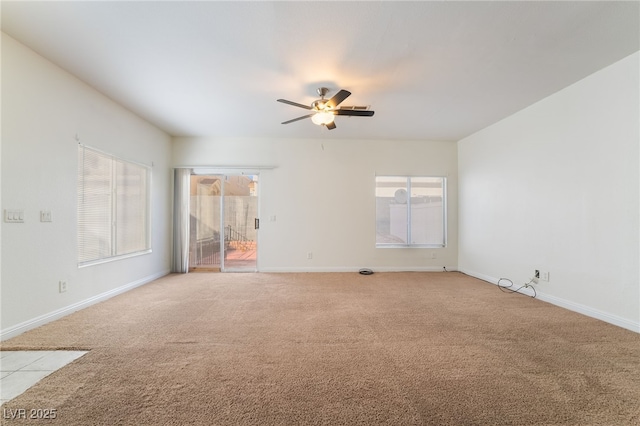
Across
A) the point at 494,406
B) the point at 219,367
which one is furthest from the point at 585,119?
the point at 219,367

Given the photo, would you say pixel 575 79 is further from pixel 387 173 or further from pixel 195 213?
pixel 195 213

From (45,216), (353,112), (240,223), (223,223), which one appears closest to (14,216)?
(45,216)

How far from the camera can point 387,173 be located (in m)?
5.24

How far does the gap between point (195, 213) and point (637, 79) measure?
6382mm

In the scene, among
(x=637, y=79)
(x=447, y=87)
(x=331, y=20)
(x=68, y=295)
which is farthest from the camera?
(x=447, y=87)

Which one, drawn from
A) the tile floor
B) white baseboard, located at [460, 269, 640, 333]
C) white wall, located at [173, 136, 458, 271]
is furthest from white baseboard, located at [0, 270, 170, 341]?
white baseboard, located at [460, 269, 640, 333]

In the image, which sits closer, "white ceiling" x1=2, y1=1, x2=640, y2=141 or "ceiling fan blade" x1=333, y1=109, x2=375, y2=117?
"white ceiling" x1=2, y1=1, x2=640, y2=141

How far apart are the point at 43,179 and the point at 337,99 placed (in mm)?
3181

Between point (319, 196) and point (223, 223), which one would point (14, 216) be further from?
point (319, 196)

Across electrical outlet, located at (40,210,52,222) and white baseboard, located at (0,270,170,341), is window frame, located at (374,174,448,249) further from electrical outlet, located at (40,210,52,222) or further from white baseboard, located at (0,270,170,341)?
electrical outlet, located at (40,210,52,222)

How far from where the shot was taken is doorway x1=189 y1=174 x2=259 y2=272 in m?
5.09

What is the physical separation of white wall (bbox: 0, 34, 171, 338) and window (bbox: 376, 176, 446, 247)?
466 centimetres

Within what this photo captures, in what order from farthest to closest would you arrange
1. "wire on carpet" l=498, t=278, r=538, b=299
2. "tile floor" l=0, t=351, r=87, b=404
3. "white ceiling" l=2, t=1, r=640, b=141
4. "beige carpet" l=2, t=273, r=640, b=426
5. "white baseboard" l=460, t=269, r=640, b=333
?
"wire on carpet" l=498, t=278, r=538, b=299, "white baseboard" l=460, t=269, r=640, b=333, "white ceiling" l=2, t=1, r=640, b=141, "tile floor" l=0, t=351, r=87, b=404, "beige carpet" l=2, t=273, r=640, b=426

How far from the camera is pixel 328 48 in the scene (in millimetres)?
2311
